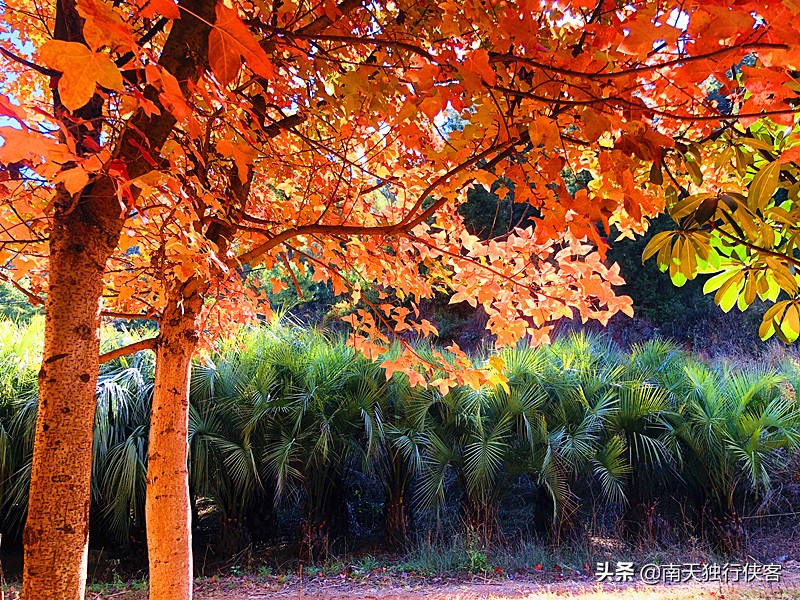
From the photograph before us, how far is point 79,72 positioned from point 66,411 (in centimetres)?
94

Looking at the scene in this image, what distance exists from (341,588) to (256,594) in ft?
2.46

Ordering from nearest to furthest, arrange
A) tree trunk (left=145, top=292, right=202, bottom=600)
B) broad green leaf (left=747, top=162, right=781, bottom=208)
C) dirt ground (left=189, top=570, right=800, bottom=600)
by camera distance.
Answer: broad green leaf (left=747, top=162, right=781, bottom=208), tree trunk (left=145, top=292, right=202, bottom=600), dirt ground (left=189, top=570, right=800, bottom=600)

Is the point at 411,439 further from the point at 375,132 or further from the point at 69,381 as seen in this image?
the point at 69,381

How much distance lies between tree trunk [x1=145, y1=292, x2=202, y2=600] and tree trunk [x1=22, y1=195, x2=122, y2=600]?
34.2 inches

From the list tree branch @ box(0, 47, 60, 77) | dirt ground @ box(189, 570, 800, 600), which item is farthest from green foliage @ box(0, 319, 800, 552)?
tree branch @ box(0, 47, 60, 77)

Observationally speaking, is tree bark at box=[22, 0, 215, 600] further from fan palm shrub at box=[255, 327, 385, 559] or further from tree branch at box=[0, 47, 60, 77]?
fan palm shrub at box=[255, 327, 385, 559]

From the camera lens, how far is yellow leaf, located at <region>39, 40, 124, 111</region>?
65 cm

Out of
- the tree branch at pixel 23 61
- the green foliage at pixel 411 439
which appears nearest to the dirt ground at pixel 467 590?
the green foliage at pixel 411 439

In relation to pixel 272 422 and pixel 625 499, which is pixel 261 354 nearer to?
pixel 272 422

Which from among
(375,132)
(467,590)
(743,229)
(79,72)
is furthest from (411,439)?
(79,72)

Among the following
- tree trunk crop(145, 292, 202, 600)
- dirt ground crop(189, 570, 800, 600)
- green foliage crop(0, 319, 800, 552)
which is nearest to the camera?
tree trunk crop(145, 292, 202, 600)

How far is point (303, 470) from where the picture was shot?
18.3 ft

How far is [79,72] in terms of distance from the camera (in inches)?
26.0

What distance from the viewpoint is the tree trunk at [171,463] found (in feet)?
6.98
